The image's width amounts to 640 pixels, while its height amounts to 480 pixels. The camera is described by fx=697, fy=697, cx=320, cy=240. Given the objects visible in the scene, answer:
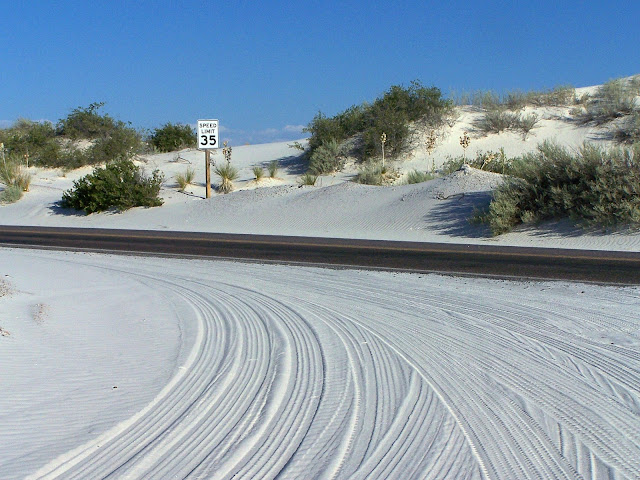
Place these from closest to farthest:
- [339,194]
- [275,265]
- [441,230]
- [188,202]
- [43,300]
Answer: [43,300], [275,265], [441,230], [339,194], [188,202]

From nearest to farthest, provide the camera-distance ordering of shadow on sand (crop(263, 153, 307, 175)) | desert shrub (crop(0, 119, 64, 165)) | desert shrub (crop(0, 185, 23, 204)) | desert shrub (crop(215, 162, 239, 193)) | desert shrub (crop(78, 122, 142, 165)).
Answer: desert shrub (crop(215, 162, 239, 193)), desert shrub (crop(0, 185, 23, 204)), shadow on sand (crop(263, 153, 307, 175)), desert shrub (crop(78, 122, 142, 165)), desert shrub (crop(0, 119, 64, 165))

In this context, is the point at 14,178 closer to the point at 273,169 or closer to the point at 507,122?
the point at 273,169

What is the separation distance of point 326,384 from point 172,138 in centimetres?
5444

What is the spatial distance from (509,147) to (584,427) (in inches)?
1457

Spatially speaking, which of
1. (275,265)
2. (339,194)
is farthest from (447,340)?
(339,194)

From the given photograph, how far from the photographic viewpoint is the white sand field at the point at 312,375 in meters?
4.81

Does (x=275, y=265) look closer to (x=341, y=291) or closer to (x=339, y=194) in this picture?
(x=341, y=291)

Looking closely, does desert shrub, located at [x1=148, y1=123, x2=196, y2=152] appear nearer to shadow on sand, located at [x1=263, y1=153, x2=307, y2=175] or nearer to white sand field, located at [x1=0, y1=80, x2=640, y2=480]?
shadow on sand, located at [x1=263, y1=153, x2=307, y2=175]

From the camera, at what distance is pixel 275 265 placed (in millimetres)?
15445

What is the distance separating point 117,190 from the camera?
1320 inches

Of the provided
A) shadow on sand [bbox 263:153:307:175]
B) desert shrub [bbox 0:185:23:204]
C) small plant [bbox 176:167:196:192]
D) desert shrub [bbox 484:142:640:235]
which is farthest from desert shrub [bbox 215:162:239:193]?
desert shrub [bbox 484:142:640:235]

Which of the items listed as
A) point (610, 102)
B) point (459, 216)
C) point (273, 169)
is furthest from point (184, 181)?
point (610, 102)

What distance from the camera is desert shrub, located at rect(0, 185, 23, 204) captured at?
39344 mm

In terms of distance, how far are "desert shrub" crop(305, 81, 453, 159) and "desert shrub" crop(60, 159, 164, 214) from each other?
1288 cm
